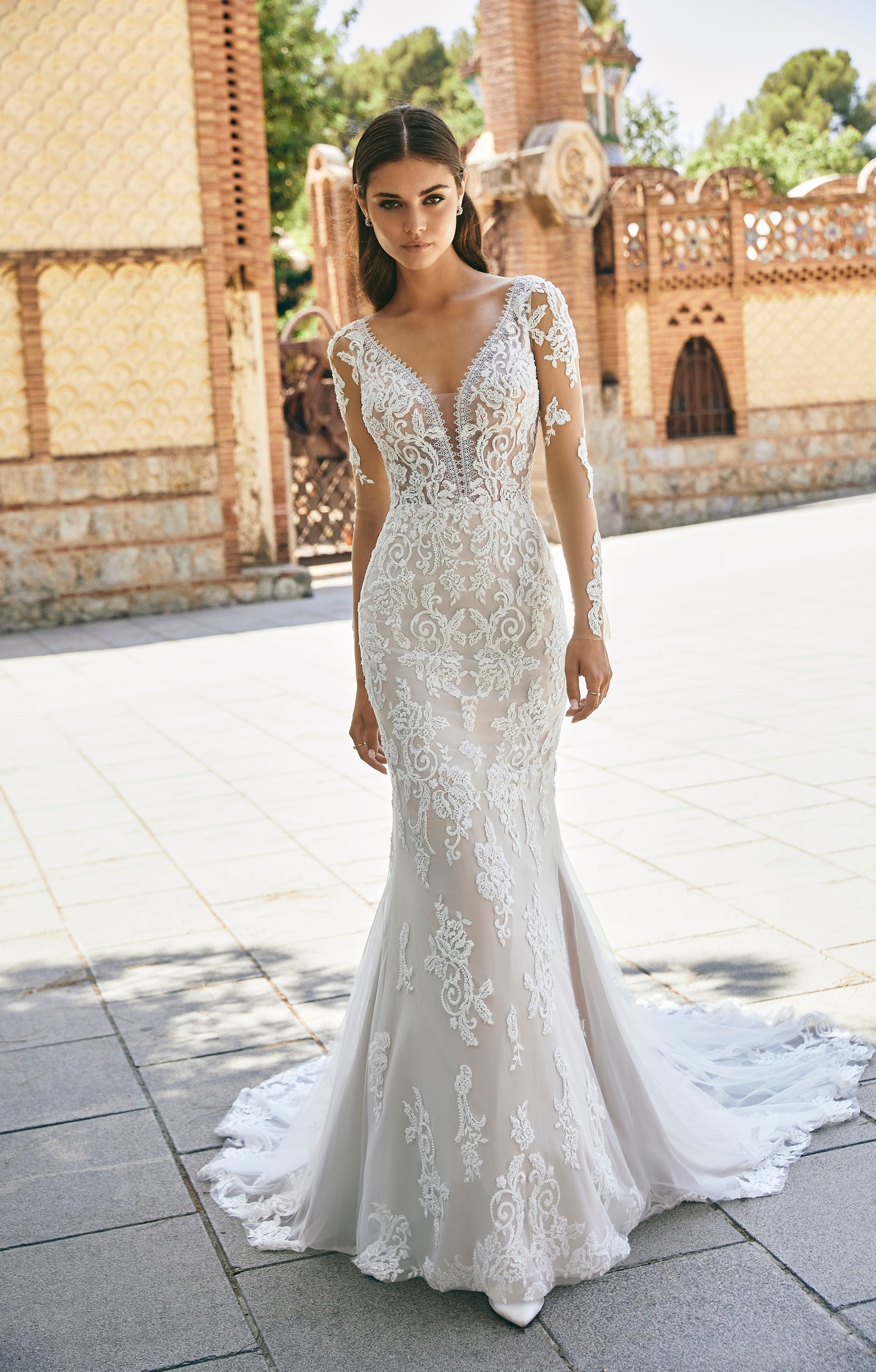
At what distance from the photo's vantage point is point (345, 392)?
313 cm

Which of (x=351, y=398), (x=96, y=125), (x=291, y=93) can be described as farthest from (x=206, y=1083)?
A: (x=291, y=93)

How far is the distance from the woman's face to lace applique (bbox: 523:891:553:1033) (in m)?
1.32

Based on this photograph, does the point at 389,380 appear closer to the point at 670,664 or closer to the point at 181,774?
the point at 181,774

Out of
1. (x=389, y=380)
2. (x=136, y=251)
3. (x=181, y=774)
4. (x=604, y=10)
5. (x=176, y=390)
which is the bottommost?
(x=181, y=774)

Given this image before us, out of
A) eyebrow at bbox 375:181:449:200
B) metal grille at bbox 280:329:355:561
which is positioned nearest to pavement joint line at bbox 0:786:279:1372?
eyebrow at bbox 375:181:449:200

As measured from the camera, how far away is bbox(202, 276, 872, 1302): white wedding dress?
2.71 metres

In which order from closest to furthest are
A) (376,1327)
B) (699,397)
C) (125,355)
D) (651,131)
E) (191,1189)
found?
(376,1327)
(191,1189)
(125,355)
(699,397)
(651,131)

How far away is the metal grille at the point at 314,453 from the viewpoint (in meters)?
19.3

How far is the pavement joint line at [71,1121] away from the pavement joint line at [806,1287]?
1.50 m

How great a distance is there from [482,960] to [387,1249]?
600mm

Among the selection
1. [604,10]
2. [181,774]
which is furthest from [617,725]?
[604,10]

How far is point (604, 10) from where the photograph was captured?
52.6m

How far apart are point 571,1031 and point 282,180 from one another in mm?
29513

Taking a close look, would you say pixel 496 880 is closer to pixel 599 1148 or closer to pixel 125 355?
pixel 599 1148
